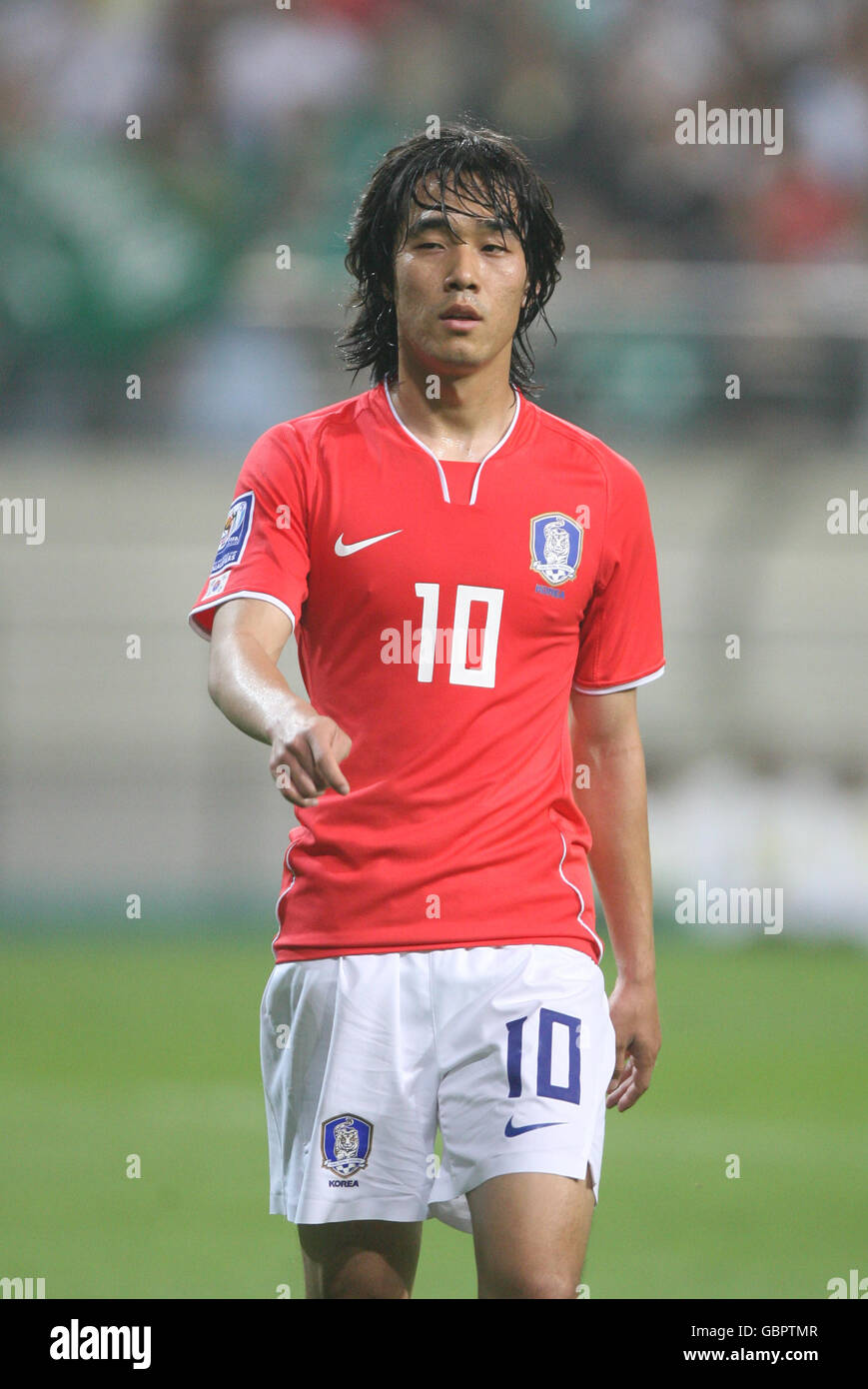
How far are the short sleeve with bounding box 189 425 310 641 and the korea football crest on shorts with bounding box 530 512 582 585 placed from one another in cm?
35

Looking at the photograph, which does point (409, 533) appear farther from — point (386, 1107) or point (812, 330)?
point (812, 330)

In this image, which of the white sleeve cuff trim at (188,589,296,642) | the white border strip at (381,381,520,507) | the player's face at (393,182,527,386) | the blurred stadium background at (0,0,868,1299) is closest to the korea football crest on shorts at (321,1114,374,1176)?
the white sleeve cuff trim at (188,589,296,642)

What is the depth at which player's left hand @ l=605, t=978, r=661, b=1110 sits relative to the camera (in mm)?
3148

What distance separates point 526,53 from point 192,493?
3.89 metres

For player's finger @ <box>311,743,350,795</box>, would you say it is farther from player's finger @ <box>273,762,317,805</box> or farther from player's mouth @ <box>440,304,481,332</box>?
player's mouth @ <box>440,304,481,332</box>

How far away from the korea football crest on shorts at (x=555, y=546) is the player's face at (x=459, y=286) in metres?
0.27

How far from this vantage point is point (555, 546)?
3.01 metres

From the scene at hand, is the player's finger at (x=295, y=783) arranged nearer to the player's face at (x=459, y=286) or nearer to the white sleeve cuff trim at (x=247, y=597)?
the white sleeve cuff trim at (x=247, y=597)

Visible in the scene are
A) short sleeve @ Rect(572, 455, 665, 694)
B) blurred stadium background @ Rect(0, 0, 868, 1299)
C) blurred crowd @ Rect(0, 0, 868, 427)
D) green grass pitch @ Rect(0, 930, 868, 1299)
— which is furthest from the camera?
blurred crowd @ Rect(0, 0, 868, 427)

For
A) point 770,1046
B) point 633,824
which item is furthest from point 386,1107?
point 770,1046

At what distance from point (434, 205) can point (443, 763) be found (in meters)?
0.88

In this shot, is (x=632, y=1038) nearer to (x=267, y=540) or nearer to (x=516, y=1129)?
(x=516, y=1129)

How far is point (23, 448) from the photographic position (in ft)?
34.0

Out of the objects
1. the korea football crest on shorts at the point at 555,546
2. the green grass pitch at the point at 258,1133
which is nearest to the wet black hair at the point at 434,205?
the korea football crest on shorts at the point at 555,546
